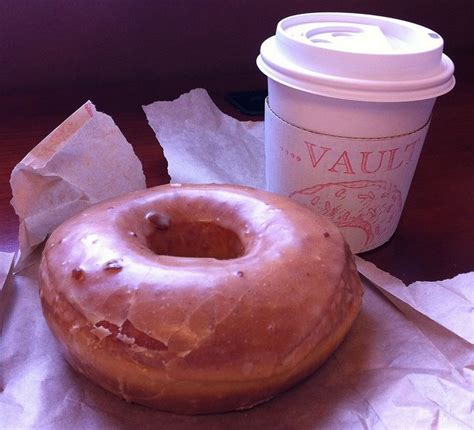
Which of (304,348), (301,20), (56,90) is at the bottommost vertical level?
(56,90)

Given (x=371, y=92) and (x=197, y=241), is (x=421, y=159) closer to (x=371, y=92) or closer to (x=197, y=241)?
(x=371, y=92)

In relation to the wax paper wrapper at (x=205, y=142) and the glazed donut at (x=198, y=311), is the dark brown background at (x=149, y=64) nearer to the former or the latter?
the wax paper wrapper at (x=205, y=142)

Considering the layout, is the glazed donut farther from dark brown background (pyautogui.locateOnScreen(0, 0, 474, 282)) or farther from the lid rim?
dark brown background (pyautogui.locateOnScreen(0, 0, 474, 282))

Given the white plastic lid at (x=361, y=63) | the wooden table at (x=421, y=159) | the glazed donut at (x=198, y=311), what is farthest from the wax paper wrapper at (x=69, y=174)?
the white plastic lid at (x=361, y=63)

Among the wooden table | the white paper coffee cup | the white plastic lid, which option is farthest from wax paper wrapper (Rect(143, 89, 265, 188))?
the white plastic lid

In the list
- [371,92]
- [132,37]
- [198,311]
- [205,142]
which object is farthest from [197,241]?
[132,37]

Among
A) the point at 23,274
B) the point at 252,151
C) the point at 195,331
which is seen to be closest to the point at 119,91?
the point at 252,151

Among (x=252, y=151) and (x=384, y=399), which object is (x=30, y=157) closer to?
(x=252, y=151)
